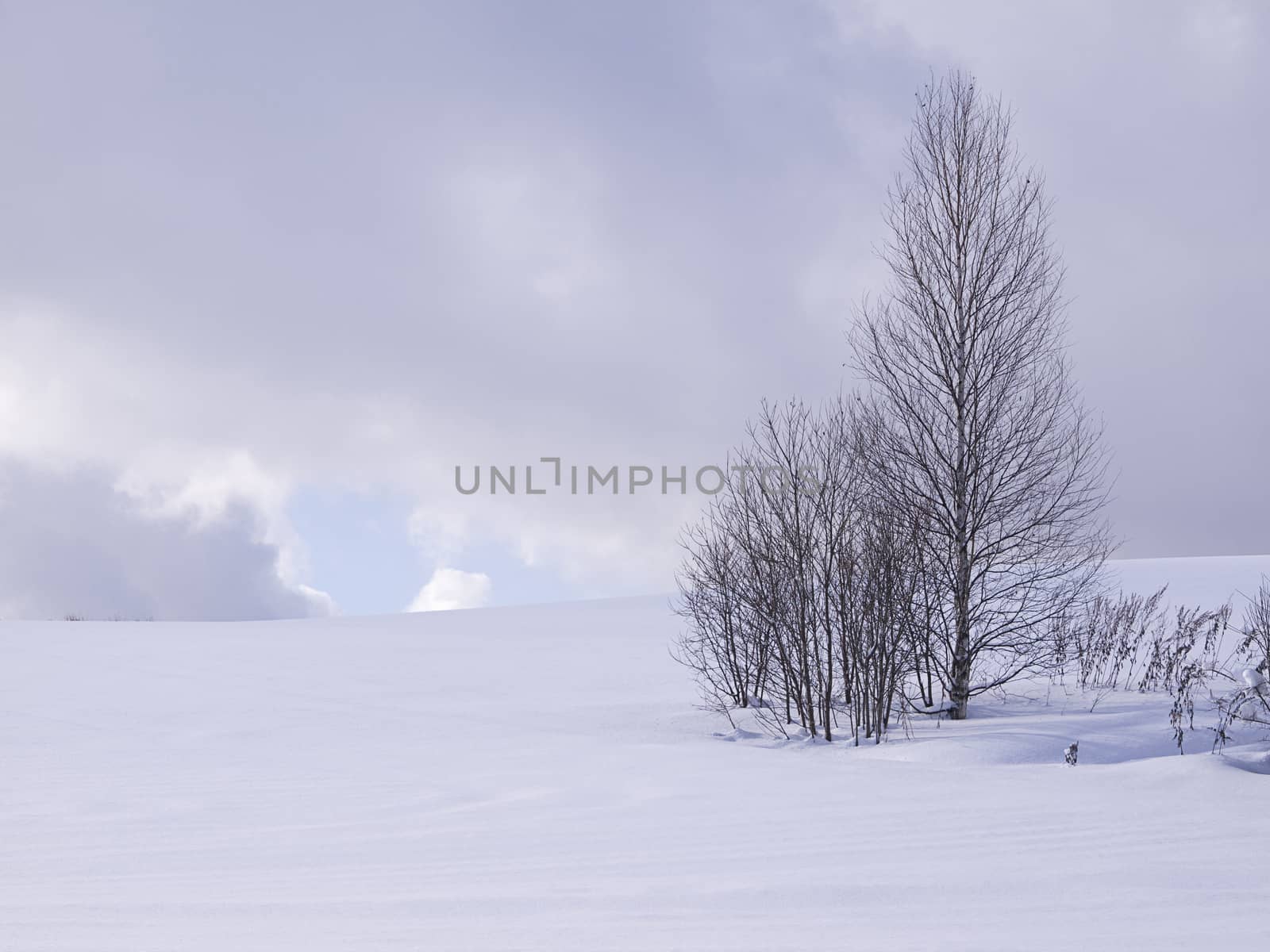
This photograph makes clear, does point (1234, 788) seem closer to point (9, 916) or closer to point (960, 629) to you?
point (960, 629)

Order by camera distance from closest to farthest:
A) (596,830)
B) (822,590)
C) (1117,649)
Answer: (596,830), (822,590), (1117,649)

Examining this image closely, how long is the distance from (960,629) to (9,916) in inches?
358

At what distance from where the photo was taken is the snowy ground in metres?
3.65

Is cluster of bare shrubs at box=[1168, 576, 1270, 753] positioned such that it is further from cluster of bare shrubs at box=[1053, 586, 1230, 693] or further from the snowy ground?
the snowy ground

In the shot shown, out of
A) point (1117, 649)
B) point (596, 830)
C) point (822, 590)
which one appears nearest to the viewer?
point (596, 830)

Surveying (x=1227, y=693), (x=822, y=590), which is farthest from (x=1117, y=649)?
(x=822, y=590)

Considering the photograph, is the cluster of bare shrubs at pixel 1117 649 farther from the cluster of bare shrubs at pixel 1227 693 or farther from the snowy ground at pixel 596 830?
the snowy ground at pixel 596 830

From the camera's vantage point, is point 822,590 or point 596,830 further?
point 822,590

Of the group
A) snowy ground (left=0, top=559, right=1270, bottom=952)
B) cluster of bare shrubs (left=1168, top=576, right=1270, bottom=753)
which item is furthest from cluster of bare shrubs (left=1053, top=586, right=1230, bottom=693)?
snowy ground (left=0, top=559, right=1270, bottom=952)

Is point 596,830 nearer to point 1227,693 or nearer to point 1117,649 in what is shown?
point 1227,693

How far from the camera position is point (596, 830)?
5.20 metres

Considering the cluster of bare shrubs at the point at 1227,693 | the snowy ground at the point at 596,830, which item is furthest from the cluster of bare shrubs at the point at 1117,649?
the snowy ground at the point at 596,830

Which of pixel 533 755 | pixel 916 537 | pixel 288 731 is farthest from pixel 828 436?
pixel 288 731

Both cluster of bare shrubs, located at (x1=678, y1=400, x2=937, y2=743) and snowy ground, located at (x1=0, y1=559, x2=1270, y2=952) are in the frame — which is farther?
cluster of bare shrubs, located at (x1=678, y1=400, x2=937, y2=743)
